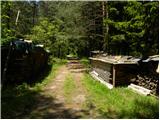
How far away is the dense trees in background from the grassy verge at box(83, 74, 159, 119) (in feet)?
17.2

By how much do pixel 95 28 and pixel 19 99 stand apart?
24.4 meters

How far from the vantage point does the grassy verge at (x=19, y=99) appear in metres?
11.1

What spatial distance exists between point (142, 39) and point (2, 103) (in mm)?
11559

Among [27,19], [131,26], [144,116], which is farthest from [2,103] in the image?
[27,19]

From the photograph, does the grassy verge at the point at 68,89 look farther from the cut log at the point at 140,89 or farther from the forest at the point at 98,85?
the cut log at the point at 140,89

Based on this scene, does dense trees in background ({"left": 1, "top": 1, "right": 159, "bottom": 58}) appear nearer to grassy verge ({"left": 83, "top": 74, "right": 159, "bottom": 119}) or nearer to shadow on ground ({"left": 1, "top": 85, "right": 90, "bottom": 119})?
shadow on ground ({"left": 1, "top": 85, "right": 90, "bottom": 119})

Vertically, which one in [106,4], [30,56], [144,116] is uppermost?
[106,4]

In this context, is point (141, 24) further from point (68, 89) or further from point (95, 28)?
point (95, 28)

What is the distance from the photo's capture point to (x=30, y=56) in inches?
736

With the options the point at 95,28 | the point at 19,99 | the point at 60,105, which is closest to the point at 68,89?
the point at 19,99

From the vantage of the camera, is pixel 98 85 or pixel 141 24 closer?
pixel 98 85

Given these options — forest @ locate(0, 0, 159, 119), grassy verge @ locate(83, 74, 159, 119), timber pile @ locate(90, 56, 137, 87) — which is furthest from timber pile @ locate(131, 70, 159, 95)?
grassy verge @ locate(83, 74, 159, 119)

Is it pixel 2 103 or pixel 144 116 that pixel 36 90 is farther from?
pixel 144 116

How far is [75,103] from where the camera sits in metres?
12.9
